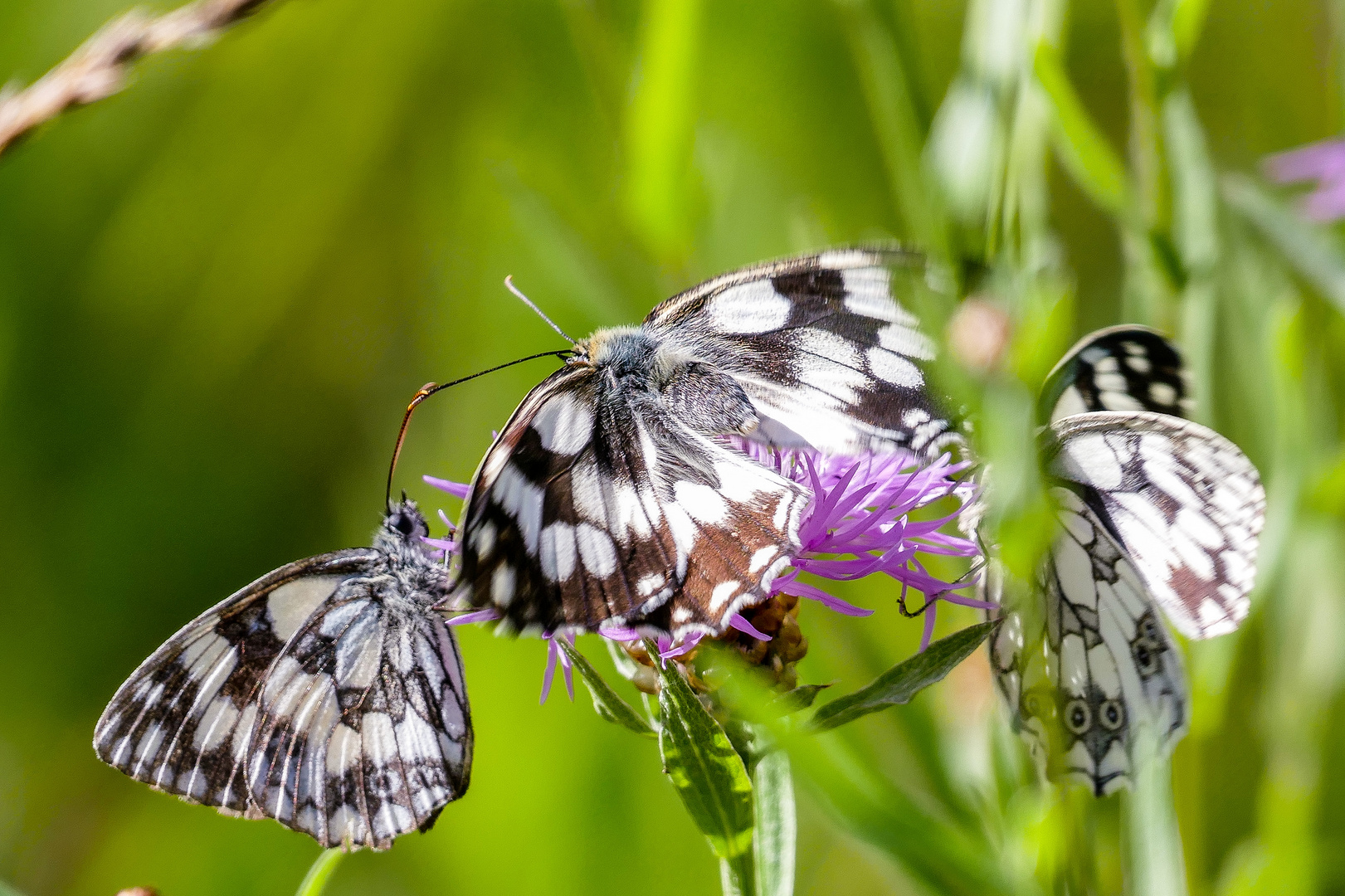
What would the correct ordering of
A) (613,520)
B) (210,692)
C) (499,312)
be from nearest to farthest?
1. (613,520)
2. (210,692)
3. (499,312)

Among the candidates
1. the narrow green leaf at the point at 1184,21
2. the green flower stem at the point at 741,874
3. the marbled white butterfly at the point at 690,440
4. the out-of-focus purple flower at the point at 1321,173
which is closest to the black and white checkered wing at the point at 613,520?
the marbled white butterfly at the point at 690,440

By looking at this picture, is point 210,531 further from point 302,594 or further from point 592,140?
point 302,594

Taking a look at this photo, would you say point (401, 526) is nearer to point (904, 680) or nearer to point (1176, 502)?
point (904, 680)

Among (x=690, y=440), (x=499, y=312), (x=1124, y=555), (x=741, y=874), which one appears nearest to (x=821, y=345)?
(x=690, y=440)

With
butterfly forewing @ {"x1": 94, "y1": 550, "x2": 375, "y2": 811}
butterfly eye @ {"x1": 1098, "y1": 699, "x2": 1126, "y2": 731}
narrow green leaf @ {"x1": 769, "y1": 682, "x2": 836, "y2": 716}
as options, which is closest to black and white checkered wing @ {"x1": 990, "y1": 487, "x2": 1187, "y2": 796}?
butterfly eye @ {"x1": 1098, "y1": 699, "x2": 1126, "y2": 731}

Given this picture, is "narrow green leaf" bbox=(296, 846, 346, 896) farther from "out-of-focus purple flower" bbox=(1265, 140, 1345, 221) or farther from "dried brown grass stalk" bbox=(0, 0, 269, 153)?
"out-of-focus purple flower" bbox=(1265, 140, 1345, 221)

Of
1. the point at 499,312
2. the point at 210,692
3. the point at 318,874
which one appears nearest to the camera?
the point at 318,874
